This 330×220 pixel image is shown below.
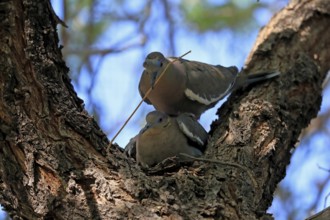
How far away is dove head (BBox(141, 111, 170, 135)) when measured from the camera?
189 inches

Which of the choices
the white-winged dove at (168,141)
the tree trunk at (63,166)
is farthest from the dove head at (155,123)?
the tree trunk at (63,166)

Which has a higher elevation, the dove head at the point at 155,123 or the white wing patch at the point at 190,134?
the dove head at the point at 155,123

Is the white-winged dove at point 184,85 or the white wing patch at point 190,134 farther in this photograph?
the white-winged dove at point 184,85

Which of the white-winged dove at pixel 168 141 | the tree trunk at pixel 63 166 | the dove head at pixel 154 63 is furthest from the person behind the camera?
the dove head at pixel 154 63

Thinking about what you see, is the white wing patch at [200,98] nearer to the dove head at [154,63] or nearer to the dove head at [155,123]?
the dove head at [154,63]

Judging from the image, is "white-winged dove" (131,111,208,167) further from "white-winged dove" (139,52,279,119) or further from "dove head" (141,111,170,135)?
"white-winged dove" (139,52,279,119)

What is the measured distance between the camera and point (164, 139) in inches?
187

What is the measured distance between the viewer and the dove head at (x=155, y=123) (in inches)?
189

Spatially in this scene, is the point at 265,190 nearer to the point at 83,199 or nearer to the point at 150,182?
the point at 150,182

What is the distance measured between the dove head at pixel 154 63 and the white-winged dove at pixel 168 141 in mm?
823

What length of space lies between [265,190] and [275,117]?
2.70ft

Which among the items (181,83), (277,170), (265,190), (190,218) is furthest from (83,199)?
(181,83)

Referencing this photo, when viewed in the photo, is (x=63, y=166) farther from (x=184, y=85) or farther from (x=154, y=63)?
(x=184, y=85)

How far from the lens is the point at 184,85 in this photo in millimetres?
5750
